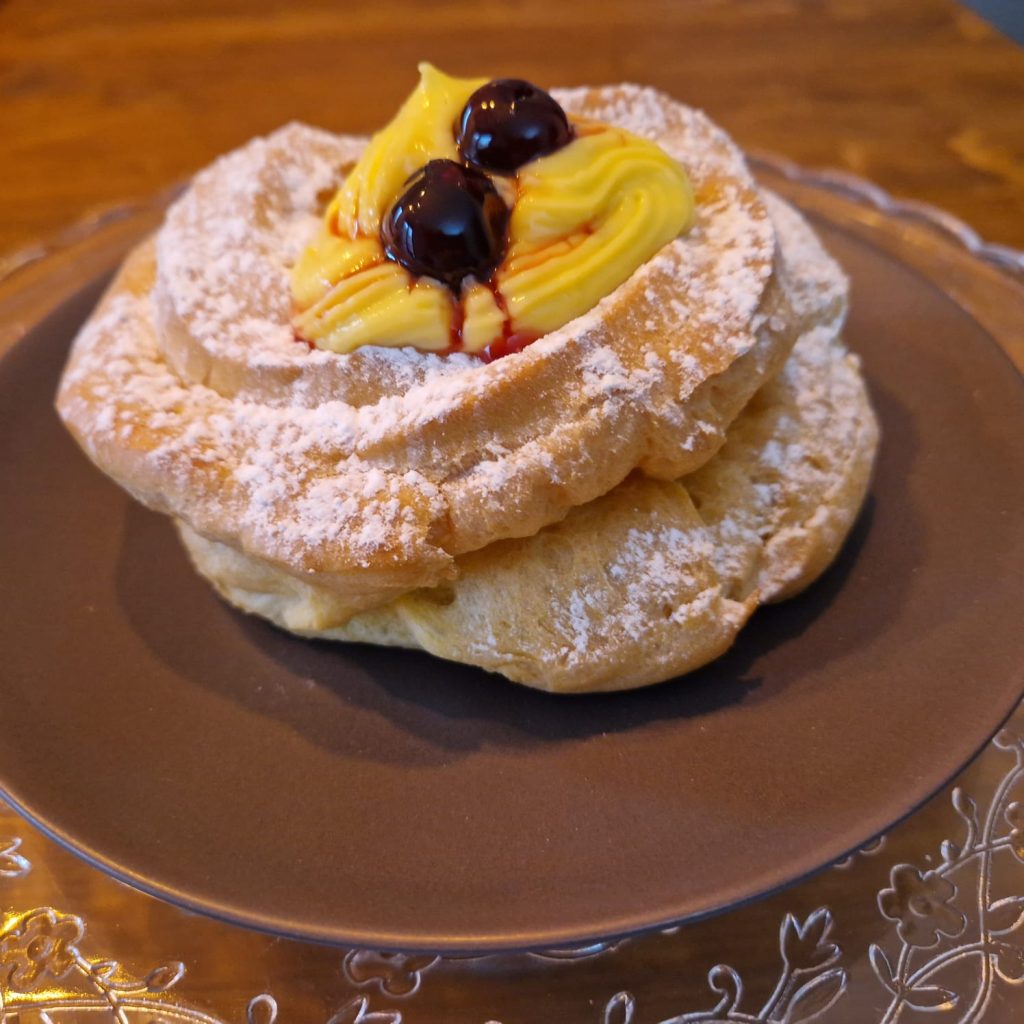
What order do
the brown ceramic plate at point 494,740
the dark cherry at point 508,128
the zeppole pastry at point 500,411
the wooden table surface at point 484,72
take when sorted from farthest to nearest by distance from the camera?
the wooden table surface at point 484,72 < the dark cherry at point 508,128 < the zeppole pastry at point 500,411 < the brown ceramic plate at point 494,740

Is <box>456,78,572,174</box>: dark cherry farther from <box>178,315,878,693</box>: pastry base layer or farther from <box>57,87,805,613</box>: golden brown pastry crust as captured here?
<box>178,315,878,693</box>: pastry base layer

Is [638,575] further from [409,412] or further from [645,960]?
[645,960]

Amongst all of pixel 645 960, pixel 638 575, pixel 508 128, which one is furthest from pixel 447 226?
pixel 645 960

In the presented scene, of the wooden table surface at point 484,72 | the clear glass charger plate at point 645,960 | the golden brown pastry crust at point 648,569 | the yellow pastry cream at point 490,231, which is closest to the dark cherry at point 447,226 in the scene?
the yellow pastry cream at point 490,231

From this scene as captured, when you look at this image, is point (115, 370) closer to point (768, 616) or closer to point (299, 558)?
point (299, 558)

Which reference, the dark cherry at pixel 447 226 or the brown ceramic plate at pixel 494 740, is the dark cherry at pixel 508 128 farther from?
the brown ceramic plate at pixel 494 740

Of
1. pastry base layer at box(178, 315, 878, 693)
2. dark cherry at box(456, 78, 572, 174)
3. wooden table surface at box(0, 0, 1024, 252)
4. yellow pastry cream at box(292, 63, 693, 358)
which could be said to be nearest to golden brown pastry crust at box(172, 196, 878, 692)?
pastry base layer at box(178, 315, 878, 693)

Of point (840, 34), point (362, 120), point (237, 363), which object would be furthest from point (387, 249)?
point (840, 34)
